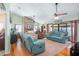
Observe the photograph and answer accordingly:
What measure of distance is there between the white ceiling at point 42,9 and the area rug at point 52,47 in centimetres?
46

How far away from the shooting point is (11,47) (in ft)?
7.45

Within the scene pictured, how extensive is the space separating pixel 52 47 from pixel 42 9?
795 mm

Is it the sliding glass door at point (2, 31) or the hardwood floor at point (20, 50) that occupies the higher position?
the sliding glass door at point (2, 31)

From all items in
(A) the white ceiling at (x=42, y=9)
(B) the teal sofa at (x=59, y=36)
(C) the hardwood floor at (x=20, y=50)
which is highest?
(A) the white ceiling at (x=42, y=9)

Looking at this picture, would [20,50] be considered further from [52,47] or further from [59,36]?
[59,36]

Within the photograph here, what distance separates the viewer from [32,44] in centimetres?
229

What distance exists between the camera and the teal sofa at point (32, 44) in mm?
2281

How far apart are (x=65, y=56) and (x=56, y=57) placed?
187 millimetres

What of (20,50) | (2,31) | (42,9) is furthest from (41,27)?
(2,31)

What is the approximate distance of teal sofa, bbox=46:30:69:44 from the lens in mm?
2309

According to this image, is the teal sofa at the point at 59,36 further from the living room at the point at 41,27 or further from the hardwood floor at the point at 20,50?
the hardwood floor at the point at 20,50

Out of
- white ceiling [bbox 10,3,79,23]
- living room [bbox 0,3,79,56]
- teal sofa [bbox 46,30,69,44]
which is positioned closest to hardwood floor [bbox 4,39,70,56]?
living room [bbox 0,3,79,56]

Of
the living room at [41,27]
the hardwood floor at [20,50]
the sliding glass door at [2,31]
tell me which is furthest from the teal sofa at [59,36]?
the sliding glass door at [2,31]

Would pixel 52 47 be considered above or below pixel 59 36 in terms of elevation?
below
